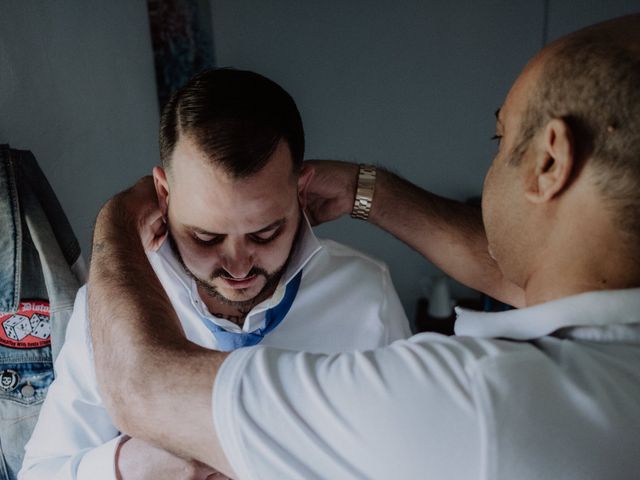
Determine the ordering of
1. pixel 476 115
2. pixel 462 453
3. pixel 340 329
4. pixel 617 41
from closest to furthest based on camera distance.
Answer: pixel 462 453 → pixel 617 41 → pixel 340 329 → pixel 476 115

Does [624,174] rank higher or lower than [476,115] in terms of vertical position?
higher

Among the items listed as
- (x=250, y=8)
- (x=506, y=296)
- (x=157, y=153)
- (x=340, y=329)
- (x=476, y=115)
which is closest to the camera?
(x=506, y=296)

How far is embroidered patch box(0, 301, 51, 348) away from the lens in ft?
4.68

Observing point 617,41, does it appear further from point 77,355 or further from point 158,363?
point 77,355

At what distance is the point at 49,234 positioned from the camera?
1.42 m

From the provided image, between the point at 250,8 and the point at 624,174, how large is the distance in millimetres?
2336

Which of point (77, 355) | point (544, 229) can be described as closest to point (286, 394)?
point (544, 229)

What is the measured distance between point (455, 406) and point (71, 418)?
3.29ft

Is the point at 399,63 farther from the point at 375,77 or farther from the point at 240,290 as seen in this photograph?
the point at 240,290

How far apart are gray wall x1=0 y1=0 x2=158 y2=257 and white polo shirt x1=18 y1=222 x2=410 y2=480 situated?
2.48ft

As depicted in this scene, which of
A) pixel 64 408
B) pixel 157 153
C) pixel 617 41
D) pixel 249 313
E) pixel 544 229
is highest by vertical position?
pixel 617 41

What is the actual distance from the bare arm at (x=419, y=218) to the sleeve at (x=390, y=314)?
0.18 metres

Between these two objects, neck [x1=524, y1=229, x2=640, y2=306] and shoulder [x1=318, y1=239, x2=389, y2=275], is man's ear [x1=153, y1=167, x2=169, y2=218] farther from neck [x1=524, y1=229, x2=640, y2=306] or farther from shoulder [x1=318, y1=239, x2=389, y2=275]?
neck [x1=524, y1=229, x2=640, y2=306]

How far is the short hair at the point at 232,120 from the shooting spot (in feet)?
3.99
